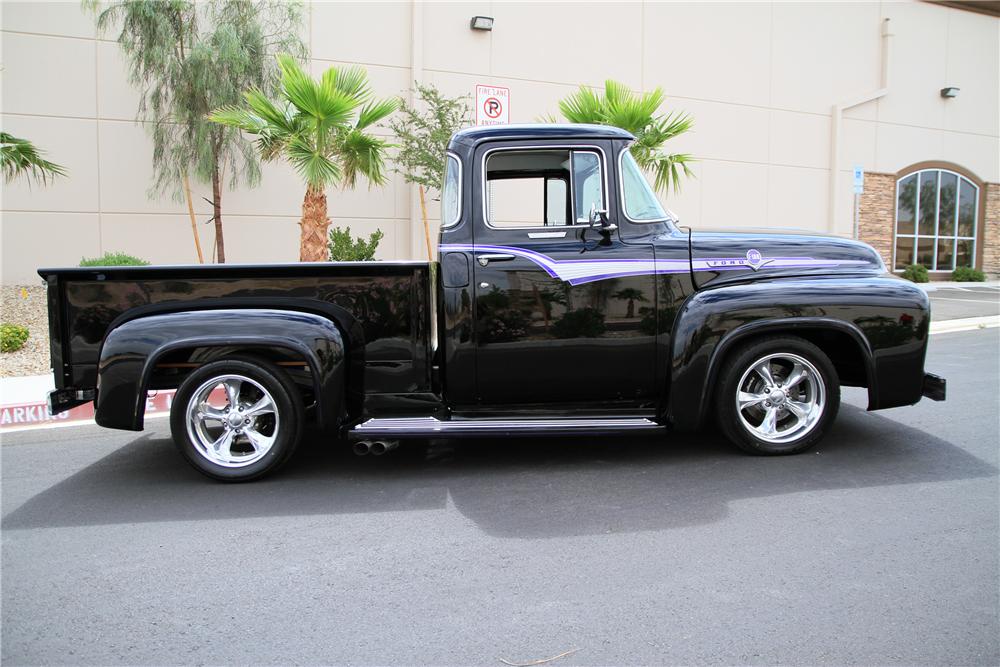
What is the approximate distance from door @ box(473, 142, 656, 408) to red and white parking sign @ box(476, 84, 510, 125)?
3.44 m

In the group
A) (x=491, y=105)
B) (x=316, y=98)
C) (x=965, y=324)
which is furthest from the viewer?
(x=965, y=324)

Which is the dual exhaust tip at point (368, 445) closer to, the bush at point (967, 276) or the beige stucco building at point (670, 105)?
the beige stucco building at point (670, 105)

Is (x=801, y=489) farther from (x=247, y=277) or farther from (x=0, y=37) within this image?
(x=0, y=37)

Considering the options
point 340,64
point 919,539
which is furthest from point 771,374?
point 340,64

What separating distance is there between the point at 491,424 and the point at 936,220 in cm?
2302

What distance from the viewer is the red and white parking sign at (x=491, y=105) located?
788 centimetres

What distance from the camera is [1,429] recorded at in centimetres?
635

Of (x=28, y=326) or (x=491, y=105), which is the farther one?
(x=28, y=326)

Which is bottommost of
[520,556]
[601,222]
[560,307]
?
[520,556]

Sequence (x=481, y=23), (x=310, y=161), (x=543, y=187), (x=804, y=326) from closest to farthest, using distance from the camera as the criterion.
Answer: (x=804, y=326), (x=543, y=187), (x=310, y=161), (x=481, y=23)

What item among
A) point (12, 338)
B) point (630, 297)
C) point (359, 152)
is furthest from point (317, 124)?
point (630, 297)

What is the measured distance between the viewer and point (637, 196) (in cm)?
477

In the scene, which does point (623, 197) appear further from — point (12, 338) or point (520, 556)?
point (12, 338)

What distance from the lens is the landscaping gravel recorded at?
8.84m
